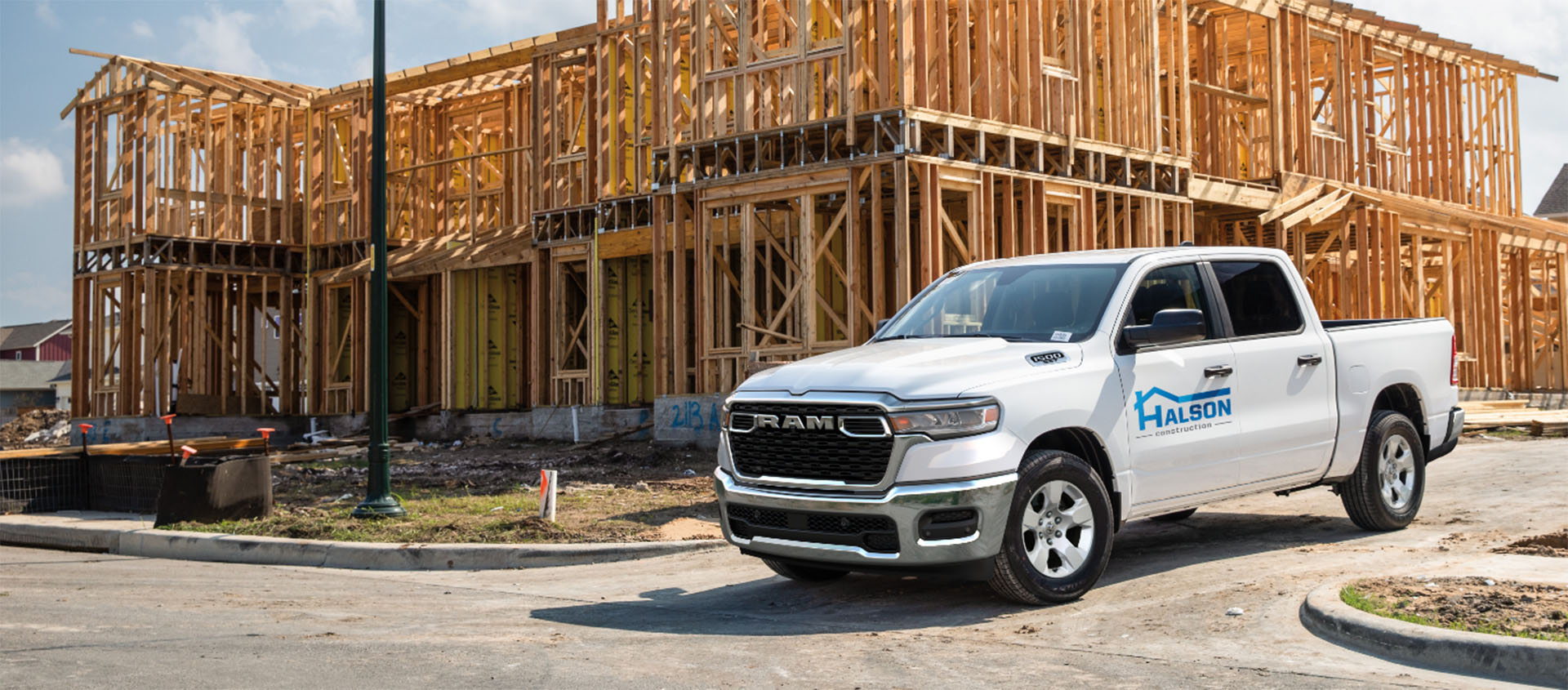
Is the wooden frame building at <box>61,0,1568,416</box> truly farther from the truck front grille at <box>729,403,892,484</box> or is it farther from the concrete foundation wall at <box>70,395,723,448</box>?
the truck front grille at <box>729,403,892,484</box>

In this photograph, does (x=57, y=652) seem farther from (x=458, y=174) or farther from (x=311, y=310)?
(x=458, y=174)

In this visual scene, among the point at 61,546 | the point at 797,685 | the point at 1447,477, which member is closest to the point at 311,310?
the point at 61,546

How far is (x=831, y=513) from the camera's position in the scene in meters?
7.29

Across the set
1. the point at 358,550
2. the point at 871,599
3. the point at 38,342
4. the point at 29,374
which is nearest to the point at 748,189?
the point at 358,550

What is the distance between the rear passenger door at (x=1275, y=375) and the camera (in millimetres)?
8477

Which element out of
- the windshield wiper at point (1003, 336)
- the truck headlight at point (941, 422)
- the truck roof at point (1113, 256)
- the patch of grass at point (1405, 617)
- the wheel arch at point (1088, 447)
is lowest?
the patch of grass at point (1405, 617)

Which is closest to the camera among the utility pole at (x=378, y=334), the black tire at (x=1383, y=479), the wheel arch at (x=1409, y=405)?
the black tire at (x=1383, y=479)

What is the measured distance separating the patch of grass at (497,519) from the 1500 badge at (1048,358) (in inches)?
191

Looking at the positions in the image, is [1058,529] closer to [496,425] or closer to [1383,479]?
[1383,479]

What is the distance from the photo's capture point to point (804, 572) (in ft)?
28.2

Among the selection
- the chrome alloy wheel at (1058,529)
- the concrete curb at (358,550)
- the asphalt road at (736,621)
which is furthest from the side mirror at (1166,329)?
the concrete curb at (358,550)

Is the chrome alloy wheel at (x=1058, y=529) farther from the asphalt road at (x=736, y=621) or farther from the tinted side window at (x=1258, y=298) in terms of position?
the tinted side window at (x=1258, y=298)

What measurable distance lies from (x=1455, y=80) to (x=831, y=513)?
27.3 metres

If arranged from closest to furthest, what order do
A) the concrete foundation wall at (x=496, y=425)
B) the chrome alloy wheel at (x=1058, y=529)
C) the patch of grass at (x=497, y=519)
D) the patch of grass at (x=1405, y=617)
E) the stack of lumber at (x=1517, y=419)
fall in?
the patch of grass at (x=1405, y=617), the chrome alloy wheel at (x=1058, y=529), the patch of grass at (x=497, y=519), the stack of lumber at (x=1517, y=419), the concrete foundation wall at (x=496, y=425)
